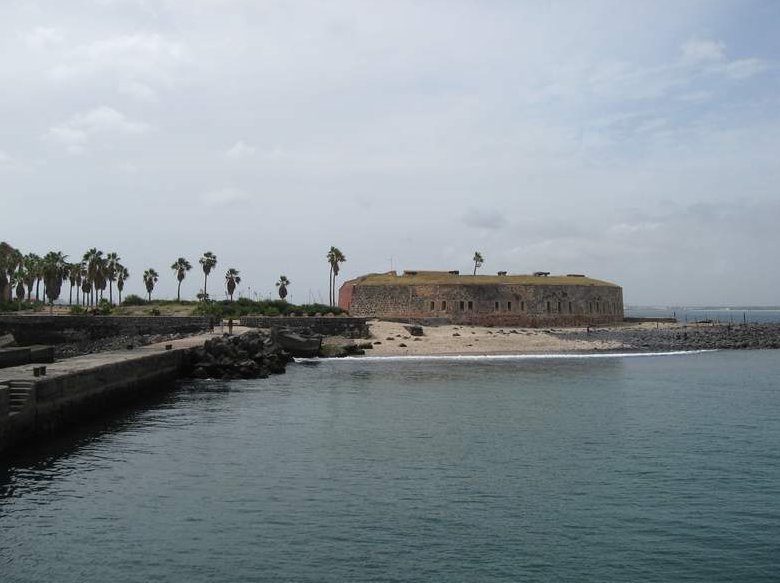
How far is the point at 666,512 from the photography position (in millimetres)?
13312

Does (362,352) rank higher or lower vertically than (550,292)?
lower

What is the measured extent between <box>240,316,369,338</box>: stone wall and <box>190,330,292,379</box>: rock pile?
11580 millimetres

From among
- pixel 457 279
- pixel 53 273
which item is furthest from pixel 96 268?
pixel 457 279

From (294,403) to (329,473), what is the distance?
11.9 meters

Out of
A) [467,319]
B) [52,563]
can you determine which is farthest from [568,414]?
[467,319]

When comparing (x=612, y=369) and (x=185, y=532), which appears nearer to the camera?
(x=185, y=532)

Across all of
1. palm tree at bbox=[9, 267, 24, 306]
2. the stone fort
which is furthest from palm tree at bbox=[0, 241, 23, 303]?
the stone fort

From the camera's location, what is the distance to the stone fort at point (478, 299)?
243 ft

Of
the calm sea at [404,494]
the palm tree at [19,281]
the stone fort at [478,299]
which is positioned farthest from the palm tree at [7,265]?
the calm sea at [404,494]

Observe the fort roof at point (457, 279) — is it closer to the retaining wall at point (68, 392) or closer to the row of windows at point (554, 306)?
the row of windows at point (554, 306)

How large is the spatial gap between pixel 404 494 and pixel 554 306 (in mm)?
64841

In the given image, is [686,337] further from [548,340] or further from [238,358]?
[238,358]

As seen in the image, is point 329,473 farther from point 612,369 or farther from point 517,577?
point 612,369

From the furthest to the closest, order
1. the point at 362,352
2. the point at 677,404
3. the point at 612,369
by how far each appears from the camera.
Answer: the point at 362,352 → the point at 612,369 → the point at 677,404
